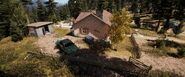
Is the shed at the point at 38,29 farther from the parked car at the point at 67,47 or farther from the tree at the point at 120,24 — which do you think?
the tree at the point at 120,24

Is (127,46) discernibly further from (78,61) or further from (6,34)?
(6,34)

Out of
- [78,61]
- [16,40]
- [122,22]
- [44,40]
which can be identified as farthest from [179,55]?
[16,40]

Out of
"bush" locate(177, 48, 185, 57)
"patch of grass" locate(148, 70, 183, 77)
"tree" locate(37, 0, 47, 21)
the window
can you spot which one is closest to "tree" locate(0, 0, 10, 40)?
"tree" locate(37, 0, 47, 21)

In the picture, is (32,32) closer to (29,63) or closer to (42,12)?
(29,63)

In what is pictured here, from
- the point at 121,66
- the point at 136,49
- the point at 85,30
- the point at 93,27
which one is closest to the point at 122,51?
the point at 136,49

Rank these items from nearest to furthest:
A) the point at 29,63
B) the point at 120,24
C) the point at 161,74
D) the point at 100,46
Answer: the point at 161,74 < the point at 29,63 < the point at 120,24 < the point at 100,46

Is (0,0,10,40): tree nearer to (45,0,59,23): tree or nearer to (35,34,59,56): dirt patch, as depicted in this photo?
(35,34,59,56): dirt patch
